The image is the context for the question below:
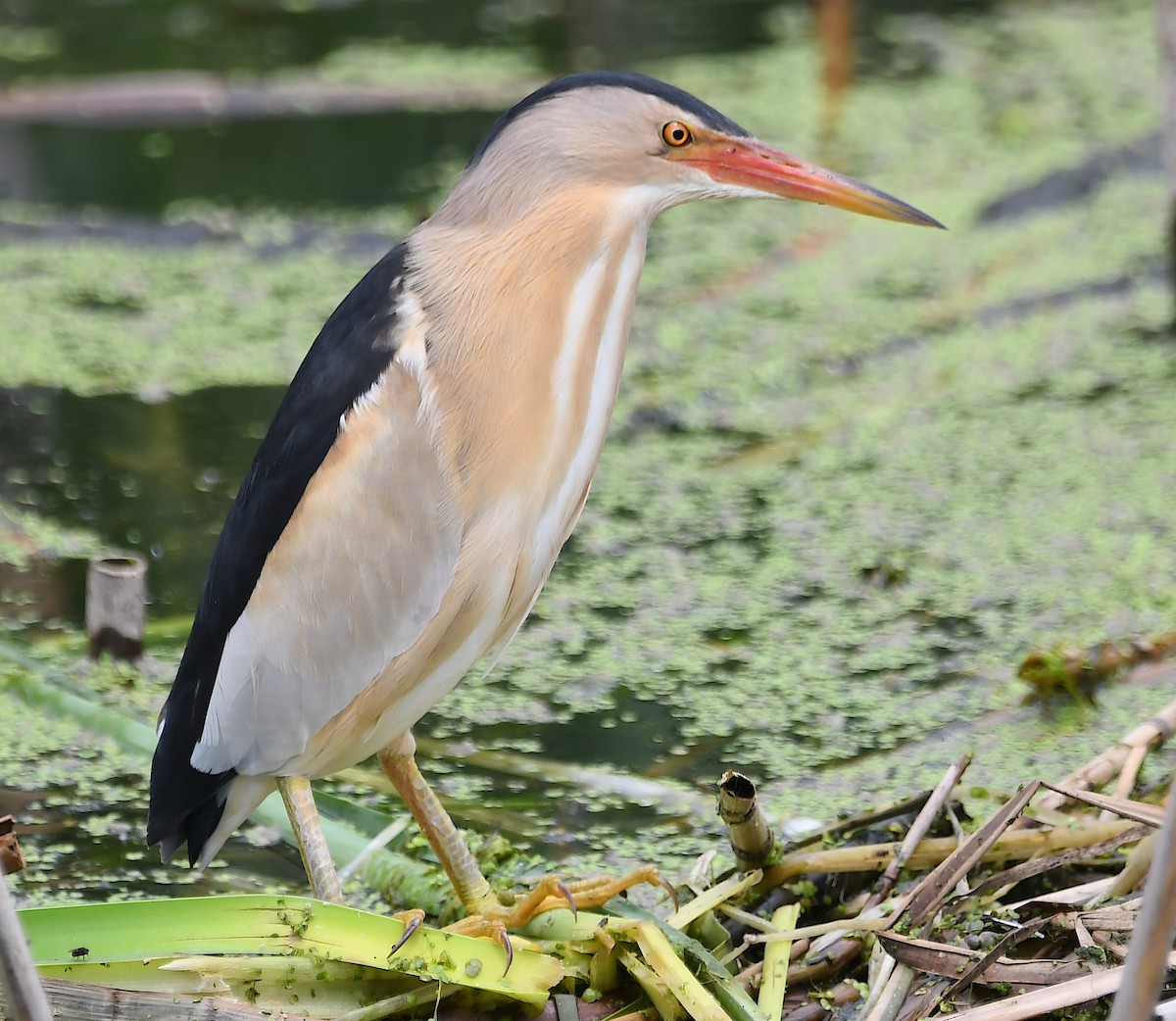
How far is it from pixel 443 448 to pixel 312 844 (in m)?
0.53

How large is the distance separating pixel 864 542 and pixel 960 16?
5.14 m

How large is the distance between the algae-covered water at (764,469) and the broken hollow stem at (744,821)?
44cm

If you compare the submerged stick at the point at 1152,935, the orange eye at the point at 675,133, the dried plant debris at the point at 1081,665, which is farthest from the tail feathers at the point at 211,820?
the dried plant debris at the point at 1081,665

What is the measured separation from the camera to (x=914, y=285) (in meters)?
5.27

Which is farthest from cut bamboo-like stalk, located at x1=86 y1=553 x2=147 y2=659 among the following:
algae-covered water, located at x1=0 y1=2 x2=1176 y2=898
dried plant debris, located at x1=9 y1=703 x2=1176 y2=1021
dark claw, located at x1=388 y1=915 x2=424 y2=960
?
dark claw, located at x1=388 y1=915 x2=424 y2=960

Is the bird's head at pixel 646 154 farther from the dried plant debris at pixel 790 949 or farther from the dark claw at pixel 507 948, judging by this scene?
the dark claw at pixel 507 948

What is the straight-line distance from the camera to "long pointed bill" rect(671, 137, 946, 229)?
2.07 meters

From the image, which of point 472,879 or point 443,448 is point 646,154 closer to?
A: point 443,448

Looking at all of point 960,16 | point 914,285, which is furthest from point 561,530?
point 960,16

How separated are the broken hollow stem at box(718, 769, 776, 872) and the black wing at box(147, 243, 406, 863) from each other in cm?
63

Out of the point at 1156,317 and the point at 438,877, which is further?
the point at 1156,317

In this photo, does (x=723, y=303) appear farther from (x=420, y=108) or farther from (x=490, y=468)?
(x=490, y=468)

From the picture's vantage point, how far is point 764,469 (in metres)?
4.11

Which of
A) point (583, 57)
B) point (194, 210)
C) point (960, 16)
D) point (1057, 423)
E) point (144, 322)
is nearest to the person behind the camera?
point (1057, 423)
